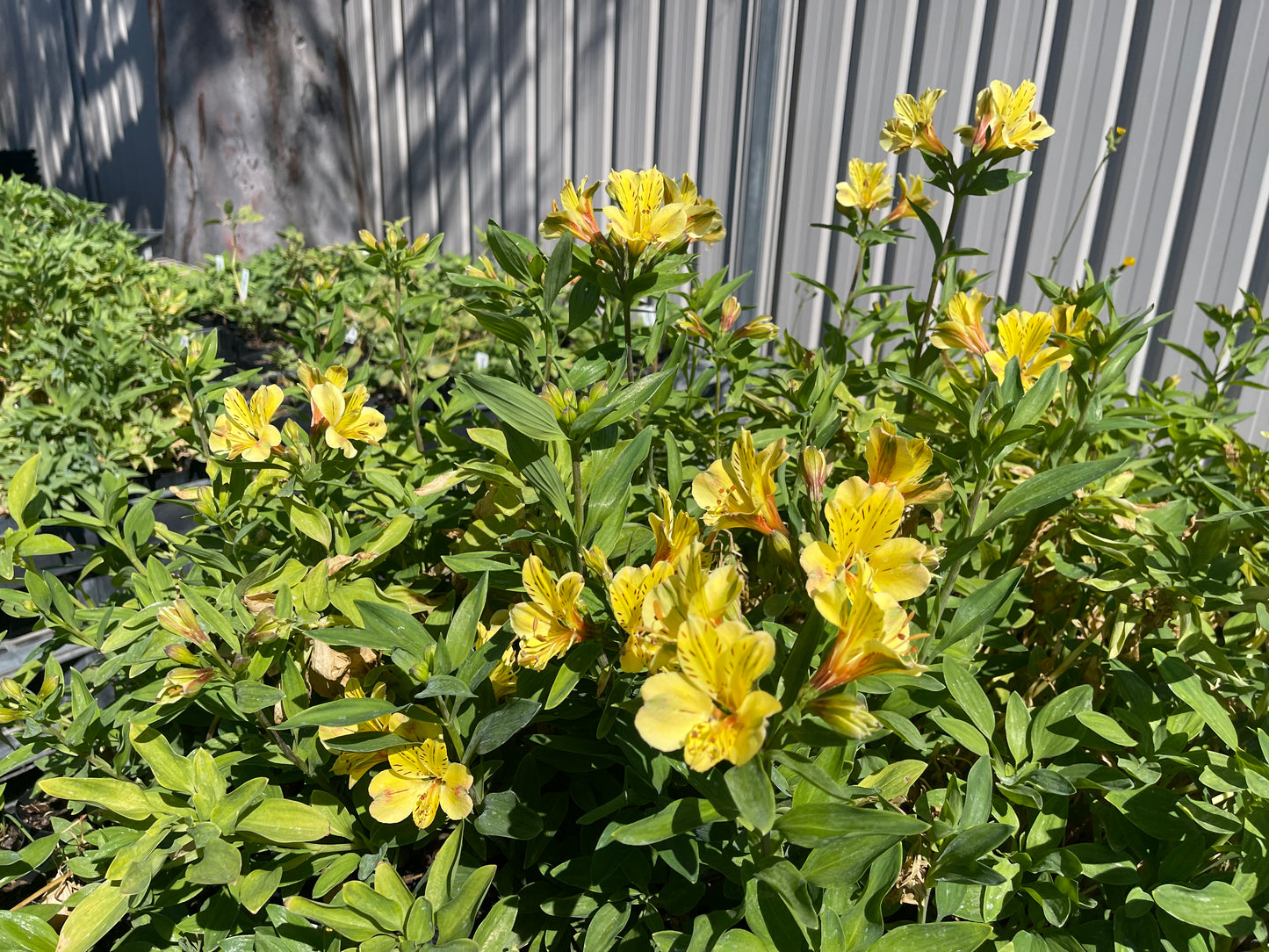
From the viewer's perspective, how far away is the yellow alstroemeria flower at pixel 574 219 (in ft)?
3.28

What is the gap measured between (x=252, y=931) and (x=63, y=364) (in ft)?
6.77

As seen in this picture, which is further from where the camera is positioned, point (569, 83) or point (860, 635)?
point (569, 83)

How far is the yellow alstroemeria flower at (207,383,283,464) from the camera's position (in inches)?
40.9

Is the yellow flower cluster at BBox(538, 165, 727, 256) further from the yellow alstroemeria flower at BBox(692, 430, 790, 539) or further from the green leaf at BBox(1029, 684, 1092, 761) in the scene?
the green leaf at BBox(1029, 684, 1092, 761)

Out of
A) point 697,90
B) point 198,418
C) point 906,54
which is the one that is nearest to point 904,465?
point 198,418

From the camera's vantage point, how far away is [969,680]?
89cm

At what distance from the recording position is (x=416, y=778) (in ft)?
2.80

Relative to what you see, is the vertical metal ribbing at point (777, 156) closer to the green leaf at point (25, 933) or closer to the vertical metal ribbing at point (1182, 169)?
the vertical metal ribbing at point (1182, 169)

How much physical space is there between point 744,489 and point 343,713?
1.42 ft

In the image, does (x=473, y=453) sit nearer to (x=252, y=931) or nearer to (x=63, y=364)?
(x=252, y=931)

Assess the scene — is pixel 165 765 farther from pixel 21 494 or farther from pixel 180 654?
pixel 21 494

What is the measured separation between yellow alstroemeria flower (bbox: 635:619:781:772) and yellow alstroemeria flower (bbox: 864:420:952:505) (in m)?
0.25

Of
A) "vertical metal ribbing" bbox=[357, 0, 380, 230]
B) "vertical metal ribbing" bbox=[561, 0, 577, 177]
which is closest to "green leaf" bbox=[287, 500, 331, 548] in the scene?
"vertical metal ribbing" bbox=[561, 0, 577, 177]

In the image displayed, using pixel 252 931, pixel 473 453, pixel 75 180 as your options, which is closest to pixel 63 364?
pixel 473 453
